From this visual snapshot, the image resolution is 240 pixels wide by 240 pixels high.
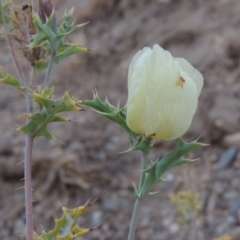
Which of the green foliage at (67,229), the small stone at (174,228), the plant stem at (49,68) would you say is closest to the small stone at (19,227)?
the small stone at (174,228)

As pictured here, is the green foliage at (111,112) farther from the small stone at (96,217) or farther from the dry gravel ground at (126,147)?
the small stone at (96,217)

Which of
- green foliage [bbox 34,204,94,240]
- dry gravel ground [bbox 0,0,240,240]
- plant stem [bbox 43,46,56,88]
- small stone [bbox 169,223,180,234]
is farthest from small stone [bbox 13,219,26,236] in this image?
plant stem [bbox 43,46,56,88]

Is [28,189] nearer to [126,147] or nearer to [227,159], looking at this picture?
[227,159]

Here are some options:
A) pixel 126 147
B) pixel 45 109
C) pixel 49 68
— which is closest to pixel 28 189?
pixel 45 109

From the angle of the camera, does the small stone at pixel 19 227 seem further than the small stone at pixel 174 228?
Yes

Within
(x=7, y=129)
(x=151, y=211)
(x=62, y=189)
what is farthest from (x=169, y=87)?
(x=7, y=129)

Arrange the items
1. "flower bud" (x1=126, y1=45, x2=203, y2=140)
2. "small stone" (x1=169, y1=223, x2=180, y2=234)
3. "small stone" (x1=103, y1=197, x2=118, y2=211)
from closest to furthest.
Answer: "flower bud" (x1=126, y1=45, x2=203, y2=140), "small stone" (x1=169, y1=223, x2=180, y2=234), "small stone" (x1=103, y1=197, x2=118, y2=211)

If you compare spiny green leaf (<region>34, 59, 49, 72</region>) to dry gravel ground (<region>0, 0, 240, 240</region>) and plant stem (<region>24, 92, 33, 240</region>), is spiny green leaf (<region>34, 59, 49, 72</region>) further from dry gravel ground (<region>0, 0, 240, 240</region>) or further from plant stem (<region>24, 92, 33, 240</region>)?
dry gravel ground (<region>0, 0, 240, 240</region>)
